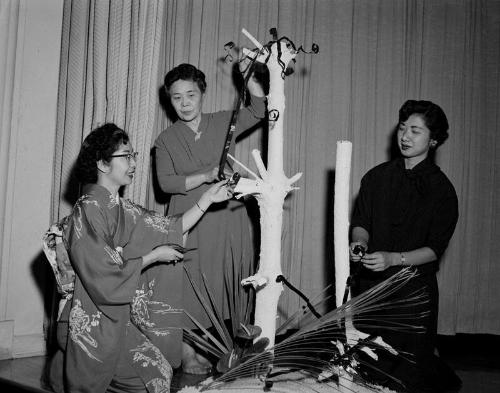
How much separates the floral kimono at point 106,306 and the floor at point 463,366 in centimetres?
19

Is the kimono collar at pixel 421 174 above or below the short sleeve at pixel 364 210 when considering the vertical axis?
above

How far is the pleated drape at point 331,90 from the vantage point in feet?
9.29

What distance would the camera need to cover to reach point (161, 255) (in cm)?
223

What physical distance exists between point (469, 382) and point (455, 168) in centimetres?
151

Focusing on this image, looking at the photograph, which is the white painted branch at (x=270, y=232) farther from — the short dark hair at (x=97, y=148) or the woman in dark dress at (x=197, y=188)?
the short dark hair at (x=97, y=148)

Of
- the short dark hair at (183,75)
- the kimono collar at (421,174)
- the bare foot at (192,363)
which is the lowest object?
the bare foot at (192,363)

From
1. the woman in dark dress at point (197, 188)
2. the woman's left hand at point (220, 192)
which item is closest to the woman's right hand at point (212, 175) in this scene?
the woman in dark dress at point (197, 188)

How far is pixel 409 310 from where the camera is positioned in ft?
8.43

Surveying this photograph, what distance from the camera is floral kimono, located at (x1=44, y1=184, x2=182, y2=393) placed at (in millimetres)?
2100

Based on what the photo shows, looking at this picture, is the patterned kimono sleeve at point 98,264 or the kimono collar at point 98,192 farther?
the kimono collar at point 98,192

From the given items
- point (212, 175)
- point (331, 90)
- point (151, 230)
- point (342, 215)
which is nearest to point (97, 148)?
point (151, 230)

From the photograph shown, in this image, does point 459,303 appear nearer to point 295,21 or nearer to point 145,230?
point 295,21

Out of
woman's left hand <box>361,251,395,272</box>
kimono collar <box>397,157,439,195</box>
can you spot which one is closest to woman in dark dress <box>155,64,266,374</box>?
woman's left hand <box>361,251,395,272</box>

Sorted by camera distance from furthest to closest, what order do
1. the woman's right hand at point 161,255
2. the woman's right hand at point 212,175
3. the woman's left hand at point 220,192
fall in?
the woman's right hand at point 212,175 < the woman's left hand at point 220,192 < the woman's right hand at point 161,255
